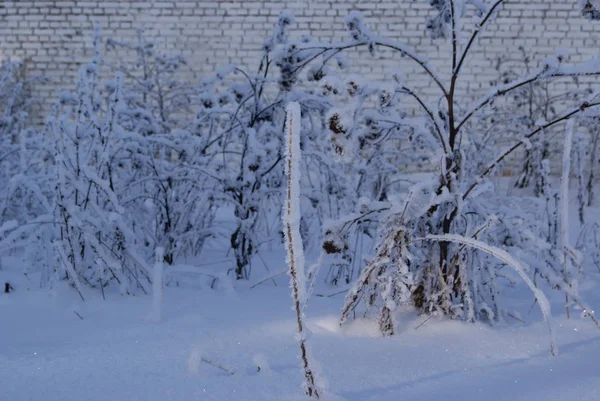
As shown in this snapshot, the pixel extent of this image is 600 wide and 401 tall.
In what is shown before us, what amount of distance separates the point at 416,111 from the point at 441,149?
6.49m

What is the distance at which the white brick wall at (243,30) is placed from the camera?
7914 mm

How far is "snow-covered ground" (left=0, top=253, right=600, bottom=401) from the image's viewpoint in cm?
104

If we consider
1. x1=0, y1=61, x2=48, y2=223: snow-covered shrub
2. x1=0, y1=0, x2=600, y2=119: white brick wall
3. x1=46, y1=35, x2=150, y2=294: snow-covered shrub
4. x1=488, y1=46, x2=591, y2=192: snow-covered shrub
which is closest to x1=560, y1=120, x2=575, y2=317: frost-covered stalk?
x1=46, y1=35, x2=150, y2=294: snow-covered shrub

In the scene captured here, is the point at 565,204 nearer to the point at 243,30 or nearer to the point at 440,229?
the point at 440,229

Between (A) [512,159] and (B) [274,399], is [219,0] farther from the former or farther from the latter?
(B) [274,399]

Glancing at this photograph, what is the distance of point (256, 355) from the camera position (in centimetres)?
112

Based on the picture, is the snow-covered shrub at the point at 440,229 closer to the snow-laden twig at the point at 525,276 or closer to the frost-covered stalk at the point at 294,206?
the snow-laden twig at the point at 525,276

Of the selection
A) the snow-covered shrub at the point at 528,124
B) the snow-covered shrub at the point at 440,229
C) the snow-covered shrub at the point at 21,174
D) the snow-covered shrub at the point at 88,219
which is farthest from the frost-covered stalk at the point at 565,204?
the snow-covered shrub at the point at 528,124

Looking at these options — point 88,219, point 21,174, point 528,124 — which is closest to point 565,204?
point 88,219

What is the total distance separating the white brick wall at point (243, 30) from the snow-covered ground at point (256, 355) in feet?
22.0

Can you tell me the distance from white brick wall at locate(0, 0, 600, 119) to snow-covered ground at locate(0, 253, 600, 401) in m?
6.70

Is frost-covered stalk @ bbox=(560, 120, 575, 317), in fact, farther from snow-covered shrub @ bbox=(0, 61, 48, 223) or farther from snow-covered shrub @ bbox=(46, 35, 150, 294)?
snow-covered shrub @ bbox=(0, 61, 48, 223)

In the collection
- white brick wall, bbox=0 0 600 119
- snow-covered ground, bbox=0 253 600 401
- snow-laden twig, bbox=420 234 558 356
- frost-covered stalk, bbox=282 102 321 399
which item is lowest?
snow-covered ground, bbox=0 253 600 401

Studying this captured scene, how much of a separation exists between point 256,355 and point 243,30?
7.43m
